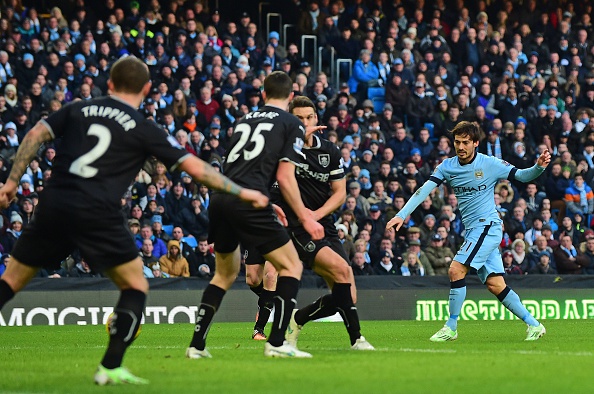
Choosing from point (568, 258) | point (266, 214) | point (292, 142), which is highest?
point (292, 142)

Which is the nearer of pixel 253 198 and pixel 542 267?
pixel 253 198

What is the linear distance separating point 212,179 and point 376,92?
20263mm

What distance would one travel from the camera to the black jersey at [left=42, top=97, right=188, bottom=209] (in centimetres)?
782

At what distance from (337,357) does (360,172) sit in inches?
580

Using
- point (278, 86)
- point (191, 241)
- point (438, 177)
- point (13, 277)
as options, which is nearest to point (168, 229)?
point (191, 241)

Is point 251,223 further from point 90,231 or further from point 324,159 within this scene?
point 324,159

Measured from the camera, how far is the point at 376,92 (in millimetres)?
27969

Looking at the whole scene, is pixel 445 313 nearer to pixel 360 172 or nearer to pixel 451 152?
pixel 360 172

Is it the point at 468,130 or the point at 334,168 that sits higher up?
the point at 468,130

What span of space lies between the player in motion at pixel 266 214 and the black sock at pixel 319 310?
159 cm

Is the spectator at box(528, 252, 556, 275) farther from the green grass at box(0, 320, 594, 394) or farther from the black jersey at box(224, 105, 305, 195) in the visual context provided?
the black jersey at box(224, 105, 305, 195)

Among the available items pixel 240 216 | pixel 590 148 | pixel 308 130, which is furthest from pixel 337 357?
pixel 590 148

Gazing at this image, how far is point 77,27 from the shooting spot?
2439 centimetres

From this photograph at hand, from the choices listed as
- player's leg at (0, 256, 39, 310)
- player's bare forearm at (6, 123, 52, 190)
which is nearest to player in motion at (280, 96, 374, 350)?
player's leg at (0, 256, 39, 310)
